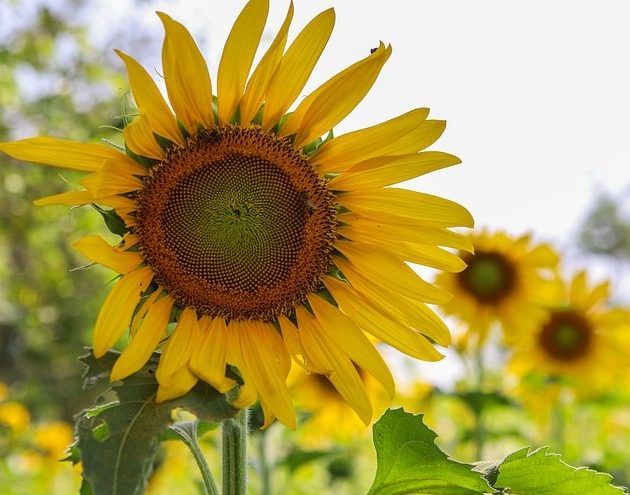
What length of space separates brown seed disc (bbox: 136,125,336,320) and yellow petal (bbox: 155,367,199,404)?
0.58ft

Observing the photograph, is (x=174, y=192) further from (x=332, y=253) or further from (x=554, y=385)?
(x=554, y=385)

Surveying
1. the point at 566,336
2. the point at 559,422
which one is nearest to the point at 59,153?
the point at 559,422

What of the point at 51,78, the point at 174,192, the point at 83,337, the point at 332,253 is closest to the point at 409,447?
the point at 332,253

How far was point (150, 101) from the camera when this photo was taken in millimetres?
1241

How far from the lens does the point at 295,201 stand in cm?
144

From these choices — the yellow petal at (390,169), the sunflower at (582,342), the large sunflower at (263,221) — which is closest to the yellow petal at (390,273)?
the large sunflower at (263,221)

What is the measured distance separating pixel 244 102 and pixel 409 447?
59 cm

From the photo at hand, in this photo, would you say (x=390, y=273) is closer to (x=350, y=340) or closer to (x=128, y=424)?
(x=350, y=340)

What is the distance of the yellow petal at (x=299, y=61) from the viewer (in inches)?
49.6

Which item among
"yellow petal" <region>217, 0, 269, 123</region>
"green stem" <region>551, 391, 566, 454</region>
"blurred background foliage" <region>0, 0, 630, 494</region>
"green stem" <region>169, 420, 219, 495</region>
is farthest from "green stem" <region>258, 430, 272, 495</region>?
"yellow petal" <region>217, 0, 269, 123</region>

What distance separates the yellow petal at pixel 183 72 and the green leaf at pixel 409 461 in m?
0.56

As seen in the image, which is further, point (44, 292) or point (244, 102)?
point (44, 292)

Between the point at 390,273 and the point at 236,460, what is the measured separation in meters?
0.38

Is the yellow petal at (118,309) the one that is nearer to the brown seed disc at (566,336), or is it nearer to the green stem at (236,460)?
the green stem at (236,460)
